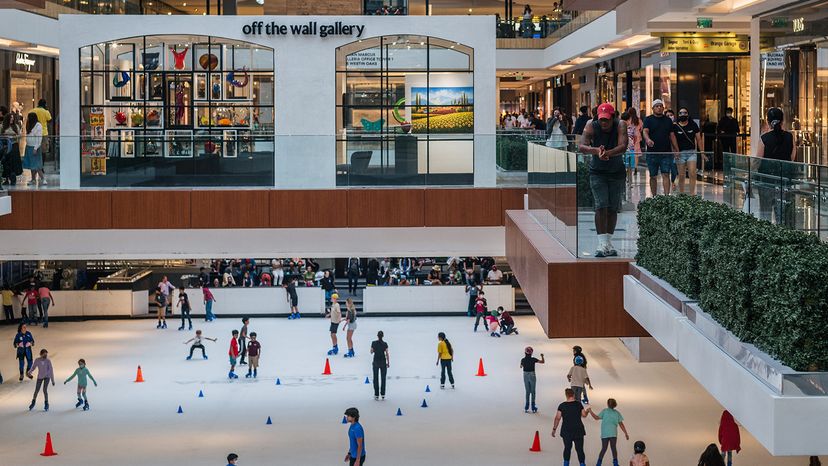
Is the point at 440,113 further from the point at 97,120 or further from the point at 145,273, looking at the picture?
the point at 145,273

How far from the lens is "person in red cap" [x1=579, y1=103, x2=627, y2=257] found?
1370cm

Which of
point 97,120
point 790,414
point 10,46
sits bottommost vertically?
point 790,414

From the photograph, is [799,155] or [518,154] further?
[518,154]

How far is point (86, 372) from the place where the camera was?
79.9 feet

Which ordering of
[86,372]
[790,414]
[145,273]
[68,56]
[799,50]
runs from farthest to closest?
[145,273] < [68,56] < [86,372] < [799,50] < [790,414]

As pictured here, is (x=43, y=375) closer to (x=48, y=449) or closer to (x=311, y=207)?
(x=48, y=449)

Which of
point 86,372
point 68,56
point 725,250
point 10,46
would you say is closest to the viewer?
point 725,250

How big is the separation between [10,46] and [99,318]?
9.28m

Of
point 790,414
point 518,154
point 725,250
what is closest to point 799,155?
point 518,154

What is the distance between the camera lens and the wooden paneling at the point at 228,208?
24.6 m

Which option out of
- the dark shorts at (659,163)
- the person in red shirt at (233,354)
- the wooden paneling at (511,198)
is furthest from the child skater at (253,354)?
the dark shorts at (659,163)

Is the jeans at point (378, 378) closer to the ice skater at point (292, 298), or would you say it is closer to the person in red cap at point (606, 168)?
the person in red cap at point (606, 168)

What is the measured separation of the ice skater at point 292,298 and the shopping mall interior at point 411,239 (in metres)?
0.15

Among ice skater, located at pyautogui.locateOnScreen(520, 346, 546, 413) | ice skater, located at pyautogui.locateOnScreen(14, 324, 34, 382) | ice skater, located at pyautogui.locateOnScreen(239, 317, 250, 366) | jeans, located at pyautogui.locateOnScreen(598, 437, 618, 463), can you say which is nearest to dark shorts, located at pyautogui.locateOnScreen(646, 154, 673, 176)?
jeans, located at pyautogui.locateOnScreen(598, 437, 618, 463)
